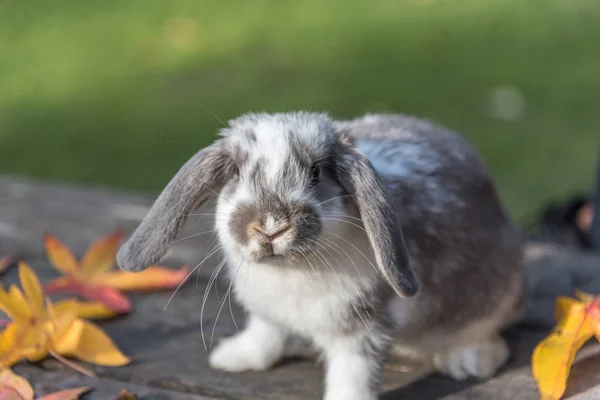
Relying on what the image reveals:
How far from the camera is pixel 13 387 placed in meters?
2.25

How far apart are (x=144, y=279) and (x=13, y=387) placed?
2.31 feet

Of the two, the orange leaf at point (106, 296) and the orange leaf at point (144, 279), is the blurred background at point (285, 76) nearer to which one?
the orange leaf at point (144, 279)

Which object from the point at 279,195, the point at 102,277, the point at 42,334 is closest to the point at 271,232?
the point at 279,195

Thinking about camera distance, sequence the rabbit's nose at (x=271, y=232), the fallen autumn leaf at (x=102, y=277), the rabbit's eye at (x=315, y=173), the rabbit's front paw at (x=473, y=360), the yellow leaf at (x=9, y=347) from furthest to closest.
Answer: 1. the fallen autumn leaf at (x=102, y=277)
2. the rabbit's front paw at (x=473, y=360)
3. the yellow leaf at (x=9, y=347)
4. the rabbit's eye at (x=315, y=173)
5. the rabbit's nose at (x=271, y=232)

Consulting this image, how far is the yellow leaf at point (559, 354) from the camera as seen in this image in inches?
86.3

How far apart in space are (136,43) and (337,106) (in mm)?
2138

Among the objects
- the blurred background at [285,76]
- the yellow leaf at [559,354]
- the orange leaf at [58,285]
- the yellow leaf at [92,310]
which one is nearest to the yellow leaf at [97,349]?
the yellow leaf at [92,310]

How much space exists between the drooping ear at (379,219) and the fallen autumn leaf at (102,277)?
38.3 inches

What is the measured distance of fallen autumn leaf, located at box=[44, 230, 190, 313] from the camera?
275 cm

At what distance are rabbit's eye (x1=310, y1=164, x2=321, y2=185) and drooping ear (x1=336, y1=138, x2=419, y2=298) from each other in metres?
0.05

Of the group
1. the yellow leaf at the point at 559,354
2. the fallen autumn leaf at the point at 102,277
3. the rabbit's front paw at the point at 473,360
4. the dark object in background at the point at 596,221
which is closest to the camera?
the yellow leaf at the point at 559,354

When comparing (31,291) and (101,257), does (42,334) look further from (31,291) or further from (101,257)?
(101,257)

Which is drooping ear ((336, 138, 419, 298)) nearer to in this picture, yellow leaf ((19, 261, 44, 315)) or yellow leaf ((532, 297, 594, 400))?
yellow leaf ((532, 297, 594, 400))

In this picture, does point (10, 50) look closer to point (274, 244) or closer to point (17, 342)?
point (17, 342)
